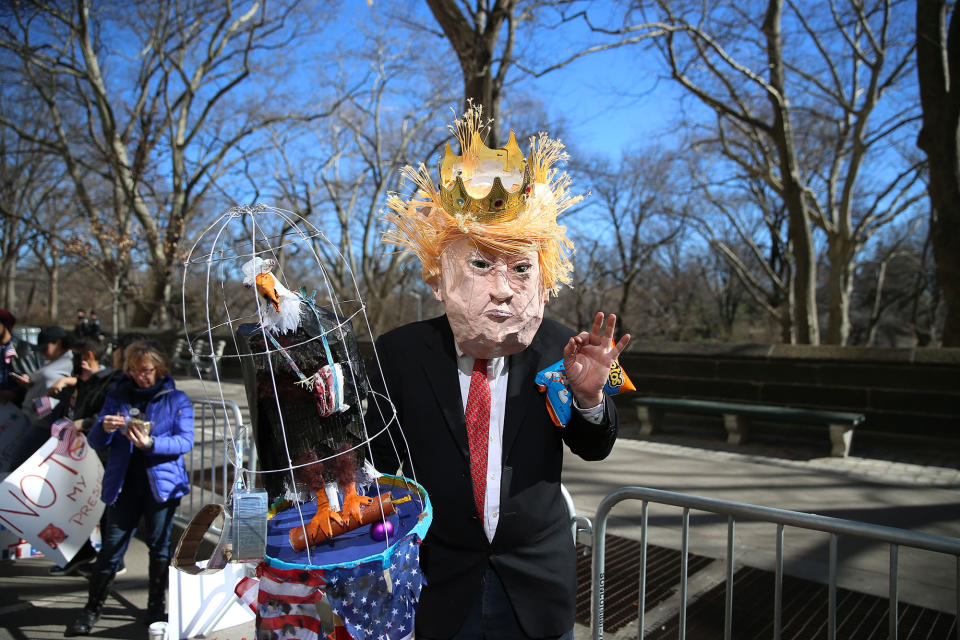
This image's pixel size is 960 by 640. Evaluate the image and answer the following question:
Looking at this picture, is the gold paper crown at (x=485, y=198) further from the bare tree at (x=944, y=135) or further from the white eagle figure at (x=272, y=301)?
the bare tree at (x=944, y=135)

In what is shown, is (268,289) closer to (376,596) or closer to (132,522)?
(376,596)

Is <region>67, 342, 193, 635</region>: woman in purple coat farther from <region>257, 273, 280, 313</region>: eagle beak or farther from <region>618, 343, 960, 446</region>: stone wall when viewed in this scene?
<region>618, 343, 960, 446</region>: stone wall

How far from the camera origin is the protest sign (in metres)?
Result: 3.52

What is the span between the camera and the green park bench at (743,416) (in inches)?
286

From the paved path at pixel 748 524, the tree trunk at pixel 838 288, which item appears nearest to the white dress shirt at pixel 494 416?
the paved path at pixel 748 524

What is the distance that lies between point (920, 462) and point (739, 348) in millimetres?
2506

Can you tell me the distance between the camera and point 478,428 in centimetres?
190

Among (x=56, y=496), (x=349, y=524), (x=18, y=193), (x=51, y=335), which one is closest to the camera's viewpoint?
(x=349, y=524)

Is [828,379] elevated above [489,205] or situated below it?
below

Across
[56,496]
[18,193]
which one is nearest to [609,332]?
[56,496]

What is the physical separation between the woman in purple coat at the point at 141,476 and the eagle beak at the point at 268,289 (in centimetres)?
224

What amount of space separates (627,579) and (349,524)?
121 inches

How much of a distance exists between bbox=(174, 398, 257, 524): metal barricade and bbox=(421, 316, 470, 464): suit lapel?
0.58 metres

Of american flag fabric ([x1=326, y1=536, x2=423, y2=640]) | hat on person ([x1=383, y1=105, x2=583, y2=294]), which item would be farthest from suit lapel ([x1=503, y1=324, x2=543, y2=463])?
american flag fabric ([x1=326, y1=536, x2=423, y2=640])
